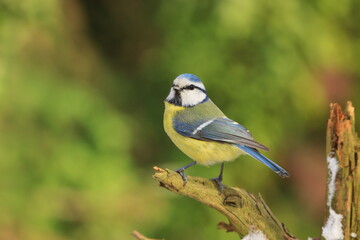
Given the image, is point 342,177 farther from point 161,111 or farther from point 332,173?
point 161,111

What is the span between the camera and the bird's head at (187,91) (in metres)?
1.75

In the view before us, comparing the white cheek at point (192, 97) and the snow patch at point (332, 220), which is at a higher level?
the white cheek at point (192, 97)

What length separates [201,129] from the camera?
1.79 metres

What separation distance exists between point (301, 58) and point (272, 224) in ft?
5.91

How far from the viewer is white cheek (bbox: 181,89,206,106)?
1.82 m

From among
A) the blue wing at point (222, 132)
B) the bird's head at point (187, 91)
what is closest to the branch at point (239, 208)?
the blue wing at point (222, 132)

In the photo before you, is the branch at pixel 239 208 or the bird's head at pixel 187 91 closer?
the branch at pixel 239 208

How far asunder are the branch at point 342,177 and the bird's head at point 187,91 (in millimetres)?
442

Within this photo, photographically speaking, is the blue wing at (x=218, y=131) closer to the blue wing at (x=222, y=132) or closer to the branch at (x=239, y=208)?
the blue wing at (x=222, y=132)

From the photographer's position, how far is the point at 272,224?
5.48 ft

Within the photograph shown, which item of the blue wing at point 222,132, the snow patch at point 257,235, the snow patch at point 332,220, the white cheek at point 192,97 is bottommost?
the snow patch at point 257,235

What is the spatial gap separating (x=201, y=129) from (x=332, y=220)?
48 cm

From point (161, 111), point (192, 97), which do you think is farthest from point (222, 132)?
point (161, 111)

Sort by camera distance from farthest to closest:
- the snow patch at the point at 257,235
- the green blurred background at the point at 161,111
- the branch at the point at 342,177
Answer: the green blurred background at the point at 161,111 < the snow patch at the point at 257,235 < the branch at the point at 342,177
